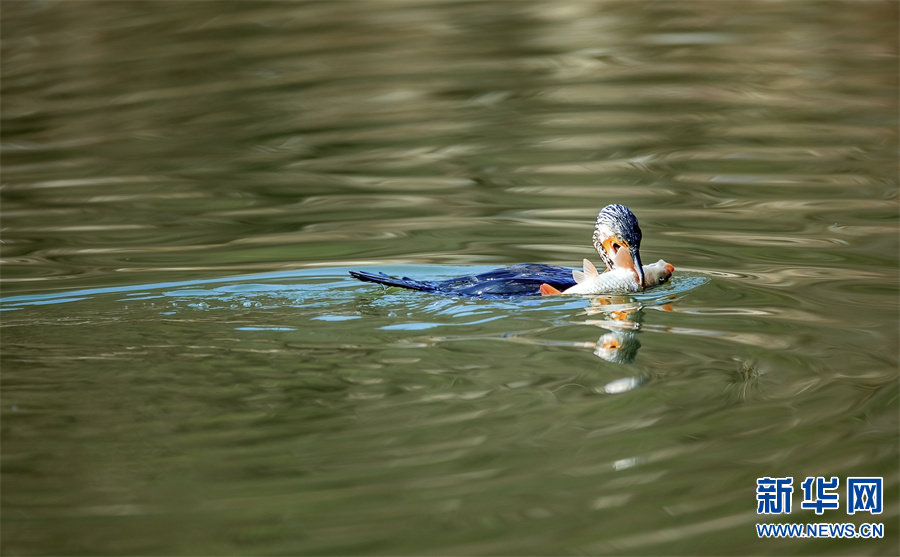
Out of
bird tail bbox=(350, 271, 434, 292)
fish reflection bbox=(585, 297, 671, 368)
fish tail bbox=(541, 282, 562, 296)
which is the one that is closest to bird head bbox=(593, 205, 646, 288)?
fish reflection bbox=(585, 297, 671, 368)

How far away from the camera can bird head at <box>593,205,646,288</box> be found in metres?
6.46

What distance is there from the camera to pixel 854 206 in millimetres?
8617

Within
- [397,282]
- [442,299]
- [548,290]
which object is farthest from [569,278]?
[397,282]

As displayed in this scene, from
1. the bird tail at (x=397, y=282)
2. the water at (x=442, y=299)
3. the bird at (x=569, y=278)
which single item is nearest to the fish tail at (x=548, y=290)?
the bird at (x=569, y=278)

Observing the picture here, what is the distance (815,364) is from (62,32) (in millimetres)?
14863

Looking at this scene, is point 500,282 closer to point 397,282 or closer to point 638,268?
point 397,282

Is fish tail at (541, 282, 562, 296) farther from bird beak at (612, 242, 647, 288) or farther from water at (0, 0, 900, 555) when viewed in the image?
bird beak at (612, 242, 647, 288)

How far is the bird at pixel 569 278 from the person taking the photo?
646cm

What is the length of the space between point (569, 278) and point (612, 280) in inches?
14.9

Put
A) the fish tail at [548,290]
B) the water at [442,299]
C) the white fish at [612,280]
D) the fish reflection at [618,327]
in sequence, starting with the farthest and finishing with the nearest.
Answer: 1. the fish tail at [548,290]
2. the white fish at [612,280]
3. the fish reflection at [618,327]
4. the water at [442,299]

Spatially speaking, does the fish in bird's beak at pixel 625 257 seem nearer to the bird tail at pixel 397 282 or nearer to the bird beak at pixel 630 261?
the bird beak at pixel 630 261

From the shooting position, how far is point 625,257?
6469 mm

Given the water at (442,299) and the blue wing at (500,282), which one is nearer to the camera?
the water at (442,299)

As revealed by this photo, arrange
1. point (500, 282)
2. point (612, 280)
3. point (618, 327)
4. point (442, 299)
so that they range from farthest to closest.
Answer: point (500, 282), point (442, 299), point (612, 280), point (618, 327)
